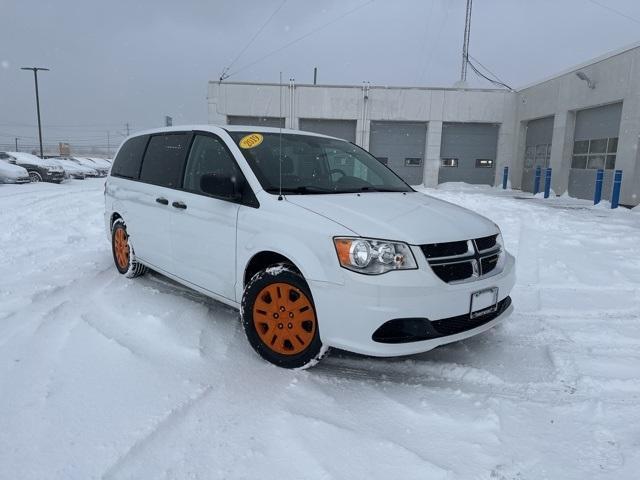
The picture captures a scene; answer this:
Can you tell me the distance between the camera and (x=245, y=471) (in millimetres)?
2100

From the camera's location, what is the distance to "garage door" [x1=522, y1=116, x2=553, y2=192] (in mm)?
19984

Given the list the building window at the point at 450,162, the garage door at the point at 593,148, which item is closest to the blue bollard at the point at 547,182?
the garage door at the point at 593,148

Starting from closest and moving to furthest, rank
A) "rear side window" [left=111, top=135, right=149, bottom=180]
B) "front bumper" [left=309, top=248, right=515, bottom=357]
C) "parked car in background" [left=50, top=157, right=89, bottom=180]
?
1. "front bumper" [left=309, top=248, right=515, bottom=357]
2. "rear side window" [left=111, top=135, right=149, bottom=180]
3. "parked car in background" [left=50, top=157, right=89, bottom=180]

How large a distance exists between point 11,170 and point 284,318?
20664 mm

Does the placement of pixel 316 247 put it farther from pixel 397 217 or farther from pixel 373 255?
pixel 397 217

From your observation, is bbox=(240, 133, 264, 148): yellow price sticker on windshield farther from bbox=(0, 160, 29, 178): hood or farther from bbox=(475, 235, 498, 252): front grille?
bbox=(0, 160, 29, 178): hood

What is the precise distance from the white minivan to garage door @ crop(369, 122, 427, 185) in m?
20.2

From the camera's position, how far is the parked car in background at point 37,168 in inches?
825

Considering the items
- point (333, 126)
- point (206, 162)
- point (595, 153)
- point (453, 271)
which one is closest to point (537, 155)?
point (595, 153)

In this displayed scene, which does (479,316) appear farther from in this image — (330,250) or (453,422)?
(330,250)

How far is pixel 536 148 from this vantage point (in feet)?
69.3

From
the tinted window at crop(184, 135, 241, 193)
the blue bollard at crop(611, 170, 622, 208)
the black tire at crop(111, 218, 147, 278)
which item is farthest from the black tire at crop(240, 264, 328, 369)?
the blue bollard at crop(611, 170, 622, 208)

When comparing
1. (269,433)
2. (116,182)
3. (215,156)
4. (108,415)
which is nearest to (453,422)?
(269,433)

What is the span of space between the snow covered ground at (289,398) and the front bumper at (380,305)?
34 centimetres
